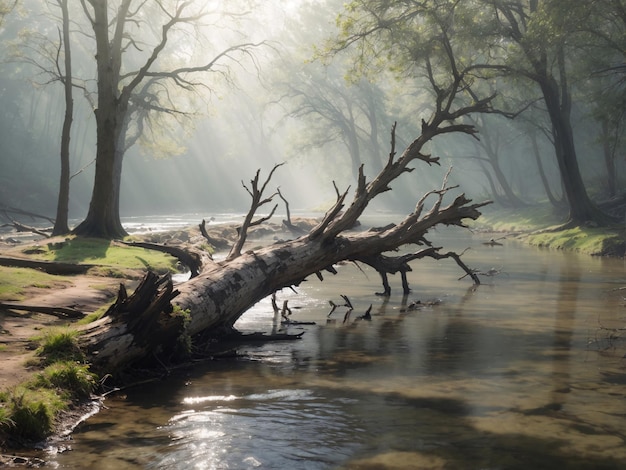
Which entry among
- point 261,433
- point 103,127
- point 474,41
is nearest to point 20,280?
point 261,433

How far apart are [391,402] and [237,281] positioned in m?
3.76

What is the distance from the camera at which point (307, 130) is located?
67688mm

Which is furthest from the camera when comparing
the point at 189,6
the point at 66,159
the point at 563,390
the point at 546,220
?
the point at 546,220

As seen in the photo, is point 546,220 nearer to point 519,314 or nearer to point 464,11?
point 464,11

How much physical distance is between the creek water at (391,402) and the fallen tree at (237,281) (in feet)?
1.81

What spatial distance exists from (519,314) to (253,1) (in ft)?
51.3

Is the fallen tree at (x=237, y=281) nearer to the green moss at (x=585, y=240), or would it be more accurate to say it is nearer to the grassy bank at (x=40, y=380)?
the grassy bank at (x=40, y=380)

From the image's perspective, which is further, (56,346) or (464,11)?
(464,11)

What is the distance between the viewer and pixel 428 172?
7962 centimetres

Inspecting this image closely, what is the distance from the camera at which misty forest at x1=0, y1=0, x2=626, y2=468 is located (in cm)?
1169

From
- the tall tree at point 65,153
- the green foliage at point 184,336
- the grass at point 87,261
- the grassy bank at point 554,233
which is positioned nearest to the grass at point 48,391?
the green foliage at point 184,336

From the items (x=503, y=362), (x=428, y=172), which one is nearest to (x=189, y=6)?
(x=503, y=362)

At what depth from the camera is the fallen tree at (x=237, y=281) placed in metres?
7.95

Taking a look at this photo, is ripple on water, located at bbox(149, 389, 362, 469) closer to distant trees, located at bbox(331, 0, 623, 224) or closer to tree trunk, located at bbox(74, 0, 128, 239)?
tree trunk, located at bbox(74, 0, 128, 239)
